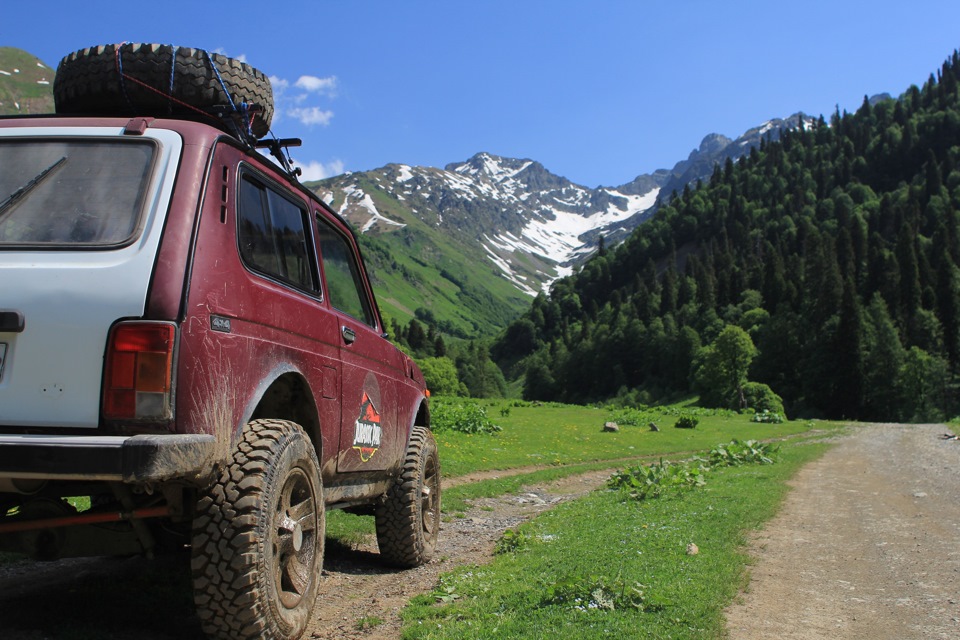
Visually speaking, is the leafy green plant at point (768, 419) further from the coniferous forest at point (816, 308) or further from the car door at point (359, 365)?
the car door at point (359, 365)

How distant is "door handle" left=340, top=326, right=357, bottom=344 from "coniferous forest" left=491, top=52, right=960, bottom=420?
90.3 m

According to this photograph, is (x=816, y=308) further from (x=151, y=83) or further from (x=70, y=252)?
(x=70, y=252)

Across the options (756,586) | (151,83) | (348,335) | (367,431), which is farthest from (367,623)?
(151,83)

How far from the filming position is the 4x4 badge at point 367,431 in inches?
242

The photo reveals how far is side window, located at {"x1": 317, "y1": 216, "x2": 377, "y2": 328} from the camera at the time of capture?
633 cm

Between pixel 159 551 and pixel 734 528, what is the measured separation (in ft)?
28.1

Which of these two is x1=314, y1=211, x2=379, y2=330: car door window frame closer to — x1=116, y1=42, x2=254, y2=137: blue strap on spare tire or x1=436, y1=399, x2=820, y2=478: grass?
x1=116, y1=42, x2=254, y2=137: blue strap on spare tire

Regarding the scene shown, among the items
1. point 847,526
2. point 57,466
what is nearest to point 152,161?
point 57,466

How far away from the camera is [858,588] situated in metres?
7.41

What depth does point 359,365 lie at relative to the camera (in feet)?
20.7

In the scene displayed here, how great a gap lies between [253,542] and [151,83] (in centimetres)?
349

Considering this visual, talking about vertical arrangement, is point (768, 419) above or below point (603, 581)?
above

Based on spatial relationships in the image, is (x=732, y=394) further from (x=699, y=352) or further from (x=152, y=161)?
(x=152, y=161)

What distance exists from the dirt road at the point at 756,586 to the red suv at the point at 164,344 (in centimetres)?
84
